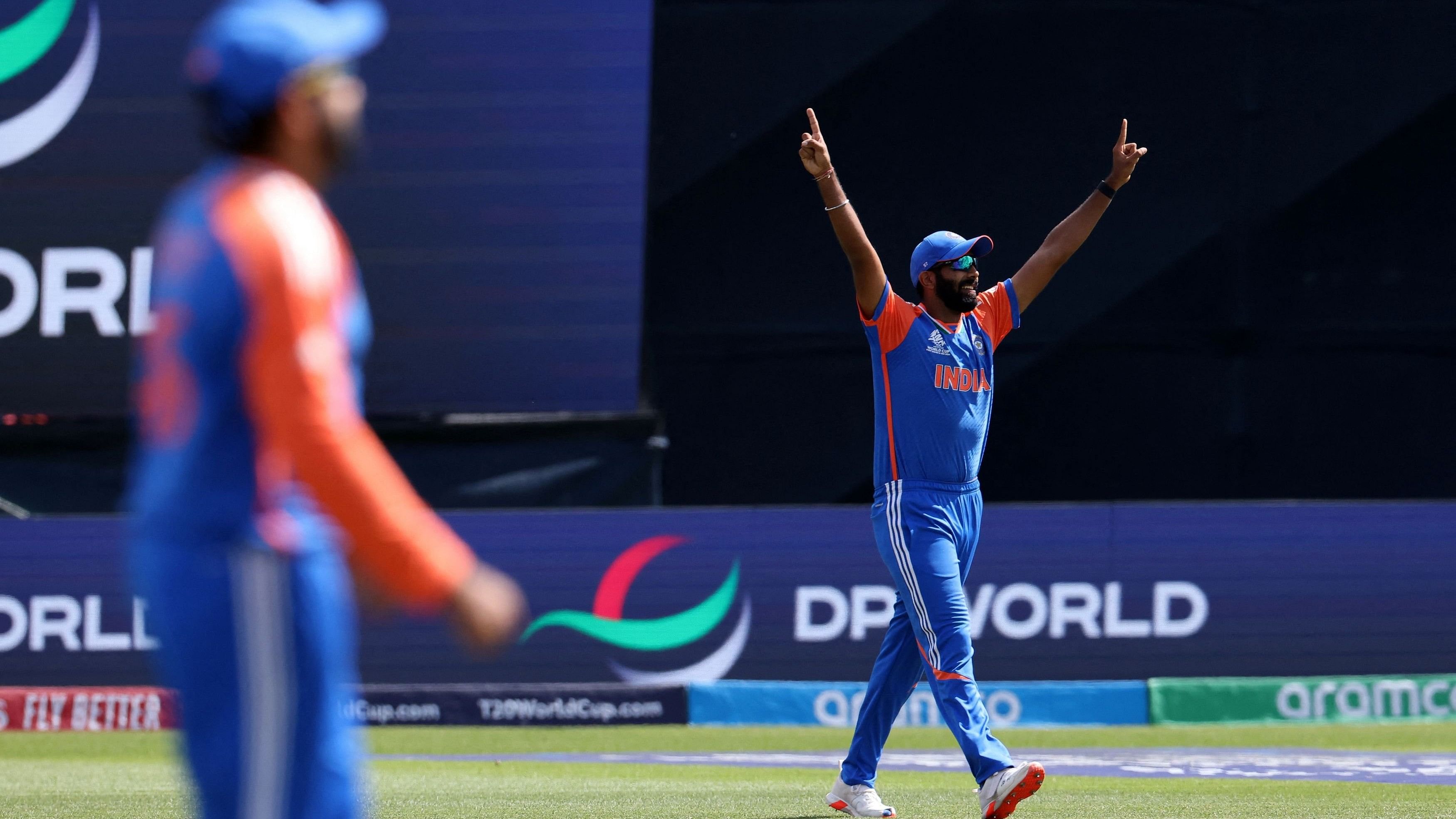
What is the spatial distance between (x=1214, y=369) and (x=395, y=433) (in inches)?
236

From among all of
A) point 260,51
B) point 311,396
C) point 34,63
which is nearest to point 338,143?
point 260,51

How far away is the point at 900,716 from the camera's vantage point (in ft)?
34.8

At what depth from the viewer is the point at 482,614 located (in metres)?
2.27

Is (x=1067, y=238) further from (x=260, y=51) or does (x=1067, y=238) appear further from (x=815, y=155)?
(x=260, y=51)

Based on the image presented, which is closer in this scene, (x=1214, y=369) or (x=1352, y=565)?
(x=1352, y=565)

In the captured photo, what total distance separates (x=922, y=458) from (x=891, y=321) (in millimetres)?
475

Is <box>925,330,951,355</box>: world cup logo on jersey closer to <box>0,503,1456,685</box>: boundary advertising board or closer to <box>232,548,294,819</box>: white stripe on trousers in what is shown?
<box>232,548,294,819</box>: white stripe on trousers

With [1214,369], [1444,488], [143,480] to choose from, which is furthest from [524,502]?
[143,480]

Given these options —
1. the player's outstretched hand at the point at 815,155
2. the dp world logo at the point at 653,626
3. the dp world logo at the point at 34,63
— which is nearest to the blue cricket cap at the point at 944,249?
the player's outstretched hand at the point at 815,155

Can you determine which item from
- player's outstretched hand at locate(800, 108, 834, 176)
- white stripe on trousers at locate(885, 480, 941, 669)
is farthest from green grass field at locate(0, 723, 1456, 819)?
player's outstretched hand at locate(800, 108, 834, 176)

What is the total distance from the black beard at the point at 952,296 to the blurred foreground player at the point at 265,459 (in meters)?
3.60

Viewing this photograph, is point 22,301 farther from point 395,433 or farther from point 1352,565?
point 1352,565

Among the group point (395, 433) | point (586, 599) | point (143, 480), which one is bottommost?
point (586, 599)

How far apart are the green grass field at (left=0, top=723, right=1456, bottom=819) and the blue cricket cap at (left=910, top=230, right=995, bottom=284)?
73.9 inches
